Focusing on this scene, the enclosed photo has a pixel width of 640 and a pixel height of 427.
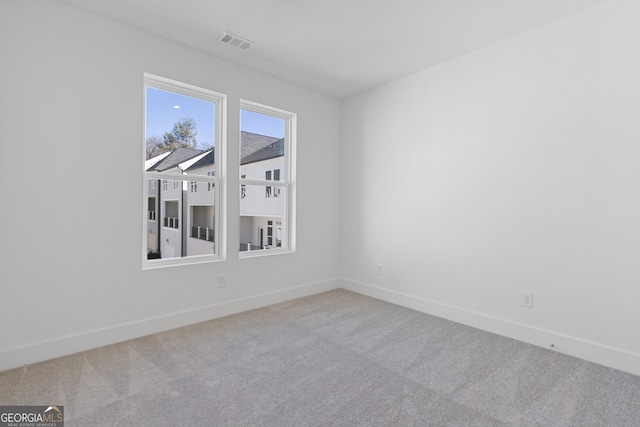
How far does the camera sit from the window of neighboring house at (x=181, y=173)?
3.01m

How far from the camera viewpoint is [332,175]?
14.7 feet

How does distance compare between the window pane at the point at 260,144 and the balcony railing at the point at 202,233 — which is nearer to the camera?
the balcony railing at the point at 202,233

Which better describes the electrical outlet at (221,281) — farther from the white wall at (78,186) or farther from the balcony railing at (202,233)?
the balcony railing at (202,233)

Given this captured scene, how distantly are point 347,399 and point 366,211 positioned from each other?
2.64 m

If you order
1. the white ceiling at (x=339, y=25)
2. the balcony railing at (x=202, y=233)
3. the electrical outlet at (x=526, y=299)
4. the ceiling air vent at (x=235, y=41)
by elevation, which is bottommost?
the electrical outlet at (x=526, y=299)

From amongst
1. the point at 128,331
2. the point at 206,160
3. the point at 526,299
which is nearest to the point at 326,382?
the point at 128,331

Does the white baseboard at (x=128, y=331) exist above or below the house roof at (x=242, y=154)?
below

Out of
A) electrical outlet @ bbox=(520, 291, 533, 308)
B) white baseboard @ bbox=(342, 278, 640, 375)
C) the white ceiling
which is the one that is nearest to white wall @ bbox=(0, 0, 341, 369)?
the white ceiling

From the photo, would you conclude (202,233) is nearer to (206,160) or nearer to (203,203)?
(203,203)

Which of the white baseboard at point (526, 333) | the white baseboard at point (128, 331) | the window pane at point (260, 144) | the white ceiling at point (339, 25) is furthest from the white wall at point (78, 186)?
the white baseboard at point (526, 333)

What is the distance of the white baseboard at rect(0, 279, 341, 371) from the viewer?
7.50 ft

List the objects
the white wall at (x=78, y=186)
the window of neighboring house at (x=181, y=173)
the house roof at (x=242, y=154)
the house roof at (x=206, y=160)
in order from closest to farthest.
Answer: the white wall at (x=78, y=186), the window of neighboring house at (x=181, y=173), the house roof at (x=242, y=154), the house roof at (x=206, y=160)

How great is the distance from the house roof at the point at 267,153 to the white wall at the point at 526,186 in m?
1.26

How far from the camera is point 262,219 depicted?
3908mm
